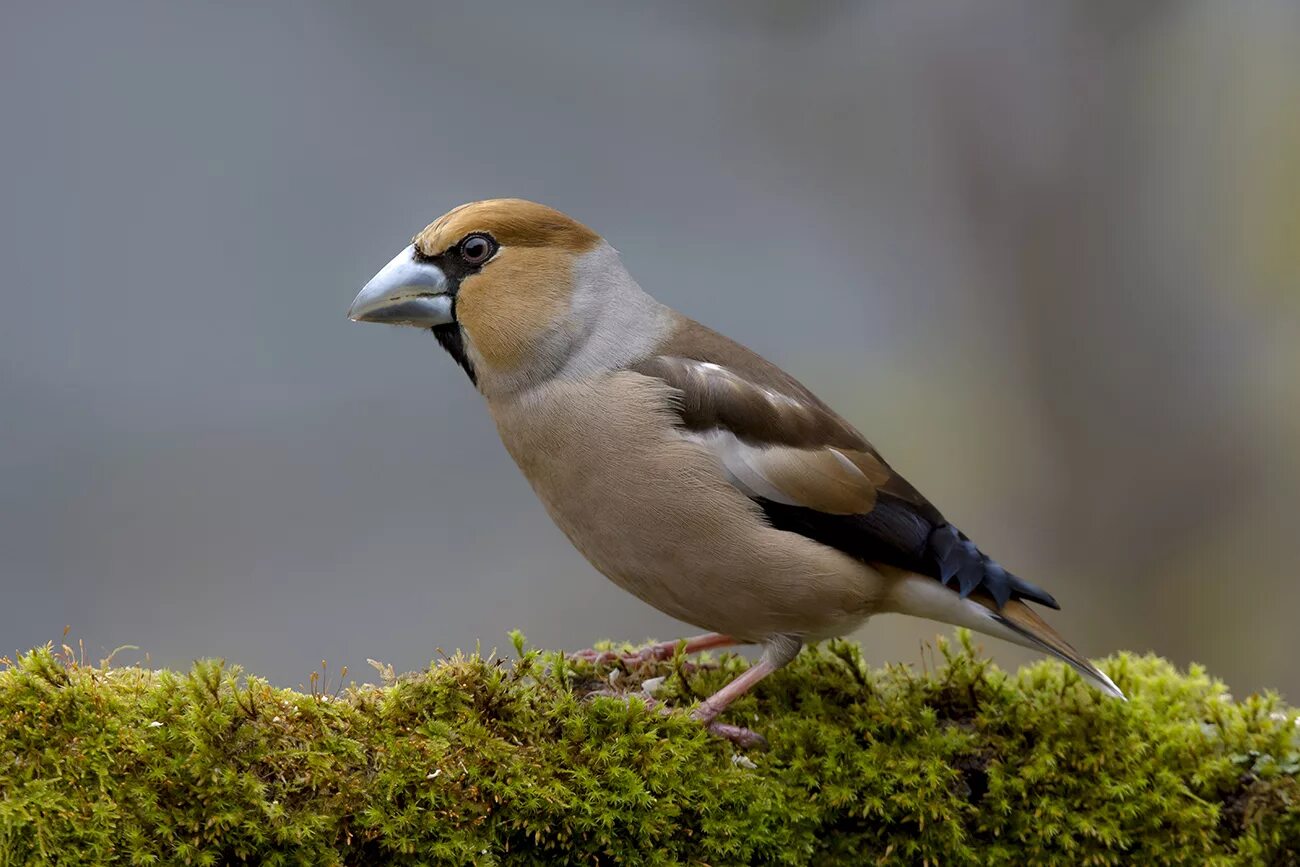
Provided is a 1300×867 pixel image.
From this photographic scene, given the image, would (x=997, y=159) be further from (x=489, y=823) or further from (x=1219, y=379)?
(x=489, y=823)

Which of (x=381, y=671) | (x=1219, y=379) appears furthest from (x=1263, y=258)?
(x=381, y=671)

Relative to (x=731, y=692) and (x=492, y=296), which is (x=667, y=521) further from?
(x=492, y=296)

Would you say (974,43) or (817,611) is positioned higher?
(974,43)

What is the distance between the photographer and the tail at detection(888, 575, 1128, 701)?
153 inches

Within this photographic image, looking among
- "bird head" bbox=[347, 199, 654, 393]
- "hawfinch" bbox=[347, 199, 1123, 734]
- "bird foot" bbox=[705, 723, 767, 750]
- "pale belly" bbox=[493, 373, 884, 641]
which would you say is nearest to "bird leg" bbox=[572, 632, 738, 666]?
"hawfinch" bbox=[347, 199, 1123, 734]

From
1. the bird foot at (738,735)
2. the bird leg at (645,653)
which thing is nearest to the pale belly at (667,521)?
the bird leg at (645,653)

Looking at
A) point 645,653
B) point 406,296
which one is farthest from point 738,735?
point 406,296

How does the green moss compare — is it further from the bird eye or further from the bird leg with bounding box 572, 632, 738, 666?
the bird eye

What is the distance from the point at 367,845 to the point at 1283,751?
8.97 feet

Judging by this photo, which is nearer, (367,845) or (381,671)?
(367,845)

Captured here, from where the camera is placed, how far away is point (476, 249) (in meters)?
3.99

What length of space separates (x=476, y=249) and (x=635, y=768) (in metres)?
1.75

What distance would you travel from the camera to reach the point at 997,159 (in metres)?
7.65

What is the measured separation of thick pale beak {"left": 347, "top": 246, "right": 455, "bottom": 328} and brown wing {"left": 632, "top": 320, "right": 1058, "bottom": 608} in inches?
27.6
